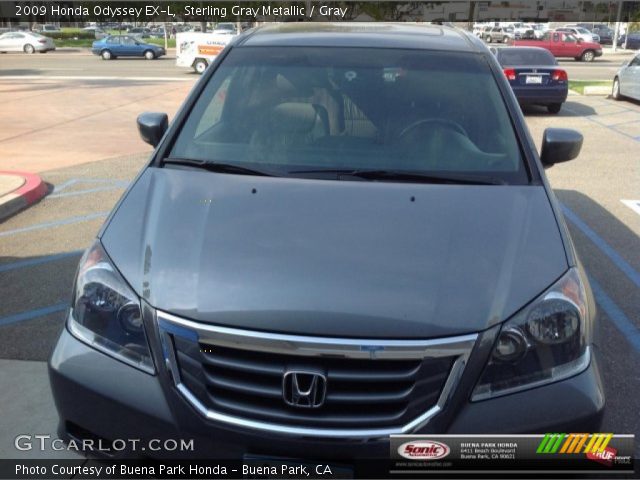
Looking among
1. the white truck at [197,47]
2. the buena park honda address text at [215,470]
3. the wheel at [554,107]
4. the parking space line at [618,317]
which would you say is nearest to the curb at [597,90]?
the wheel at [554,107]

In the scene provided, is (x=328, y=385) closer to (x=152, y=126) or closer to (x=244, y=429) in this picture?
(x=244, y=429)

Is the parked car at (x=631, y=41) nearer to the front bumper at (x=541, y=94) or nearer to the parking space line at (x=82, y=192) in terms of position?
the front bumper at (x=541, y=94)

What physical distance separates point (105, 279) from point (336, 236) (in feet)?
2.89

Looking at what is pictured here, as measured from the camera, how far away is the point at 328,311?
2209 mm

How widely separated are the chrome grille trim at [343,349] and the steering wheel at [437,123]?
1541 millimetres

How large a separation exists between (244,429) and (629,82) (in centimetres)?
1768

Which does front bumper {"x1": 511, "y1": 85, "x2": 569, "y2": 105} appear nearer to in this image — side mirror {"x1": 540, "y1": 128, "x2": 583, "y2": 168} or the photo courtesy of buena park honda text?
the photo courtesy of buena park honda text

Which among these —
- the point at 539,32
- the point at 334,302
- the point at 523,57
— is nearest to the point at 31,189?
the point at 334,302

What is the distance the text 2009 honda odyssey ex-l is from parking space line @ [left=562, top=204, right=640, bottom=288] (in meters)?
2.80

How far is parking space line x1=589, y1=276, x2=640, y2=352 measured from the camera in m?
4.32

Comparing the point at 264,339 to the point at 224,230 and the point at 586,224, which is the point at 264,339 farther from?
the point at 586,224

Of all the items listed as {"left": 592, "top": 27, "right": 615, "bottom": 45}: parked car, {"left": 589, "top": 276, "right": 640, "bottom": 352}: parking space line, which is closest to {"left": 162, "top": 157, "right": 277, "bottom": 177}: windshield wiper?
{"left": 589, "top": 276, "right": 640, "bottom": 352}: parking space line

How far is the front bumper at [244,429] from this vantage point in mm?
2141

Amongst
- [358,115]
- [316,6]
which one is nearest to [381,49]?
[358,115]
